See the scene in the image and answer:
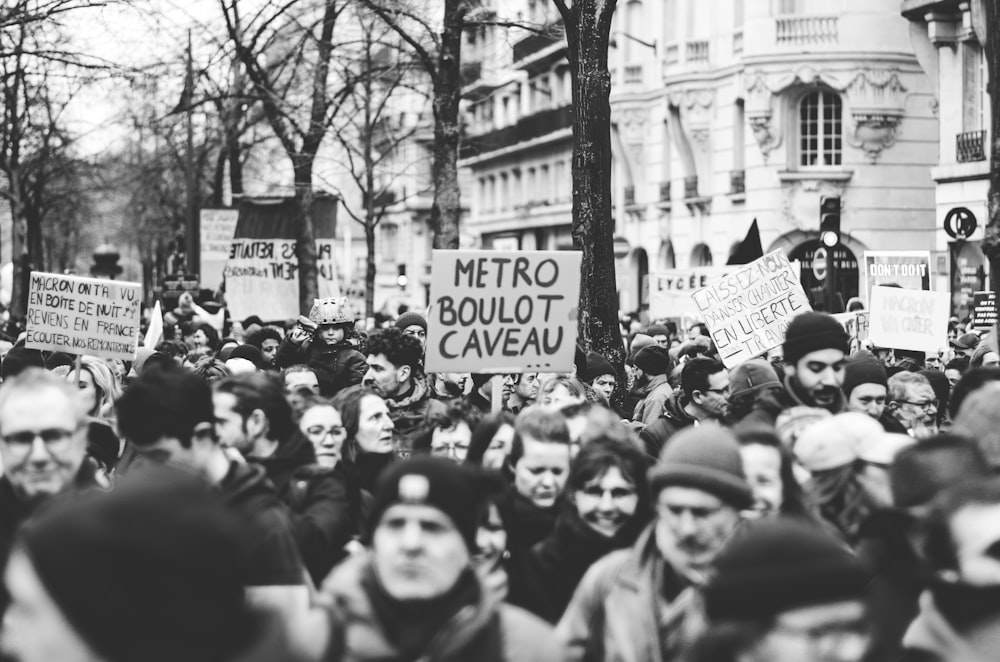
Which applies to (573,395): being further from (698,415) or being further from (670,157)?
(670,157)

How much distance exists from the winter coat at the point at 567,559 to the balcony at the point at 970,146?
91.9ft

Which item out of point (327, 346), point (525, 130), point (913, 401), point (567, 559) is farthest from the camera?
point (525, 130)

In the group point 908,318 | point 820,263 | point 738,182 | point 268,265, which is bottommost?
point 908,318

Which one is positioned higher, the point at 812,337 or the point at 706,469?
the point at 812,337

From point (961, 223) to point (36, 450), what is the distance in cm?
1796

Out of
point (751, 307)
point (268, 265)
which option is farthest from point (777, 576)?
point (268, 265)

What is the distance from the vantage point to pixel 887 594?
5223 millimetres

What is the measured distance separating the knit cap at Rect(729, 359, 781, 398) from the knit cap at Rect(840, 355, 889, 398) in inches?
14.2

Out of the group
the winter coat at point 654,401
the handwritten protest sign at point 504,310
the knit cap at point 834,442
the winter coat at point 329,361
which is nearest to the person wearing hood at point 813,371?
the knit cap at point 834,442

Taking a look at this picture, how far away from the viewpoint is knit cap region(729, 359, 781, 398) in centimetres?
912

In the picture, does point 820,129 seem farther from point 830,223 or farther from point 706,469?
point 706,469

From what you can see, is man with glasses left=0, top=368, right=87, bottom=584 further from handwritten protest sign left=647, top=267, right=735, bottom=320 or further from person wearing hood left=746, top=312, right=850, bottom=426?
handwritten protest sign left=647, top=267, right=735, bottom=320

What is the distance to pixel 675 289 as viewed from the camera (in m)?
32.3

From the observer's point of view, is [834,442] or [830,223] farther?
[830,223]
